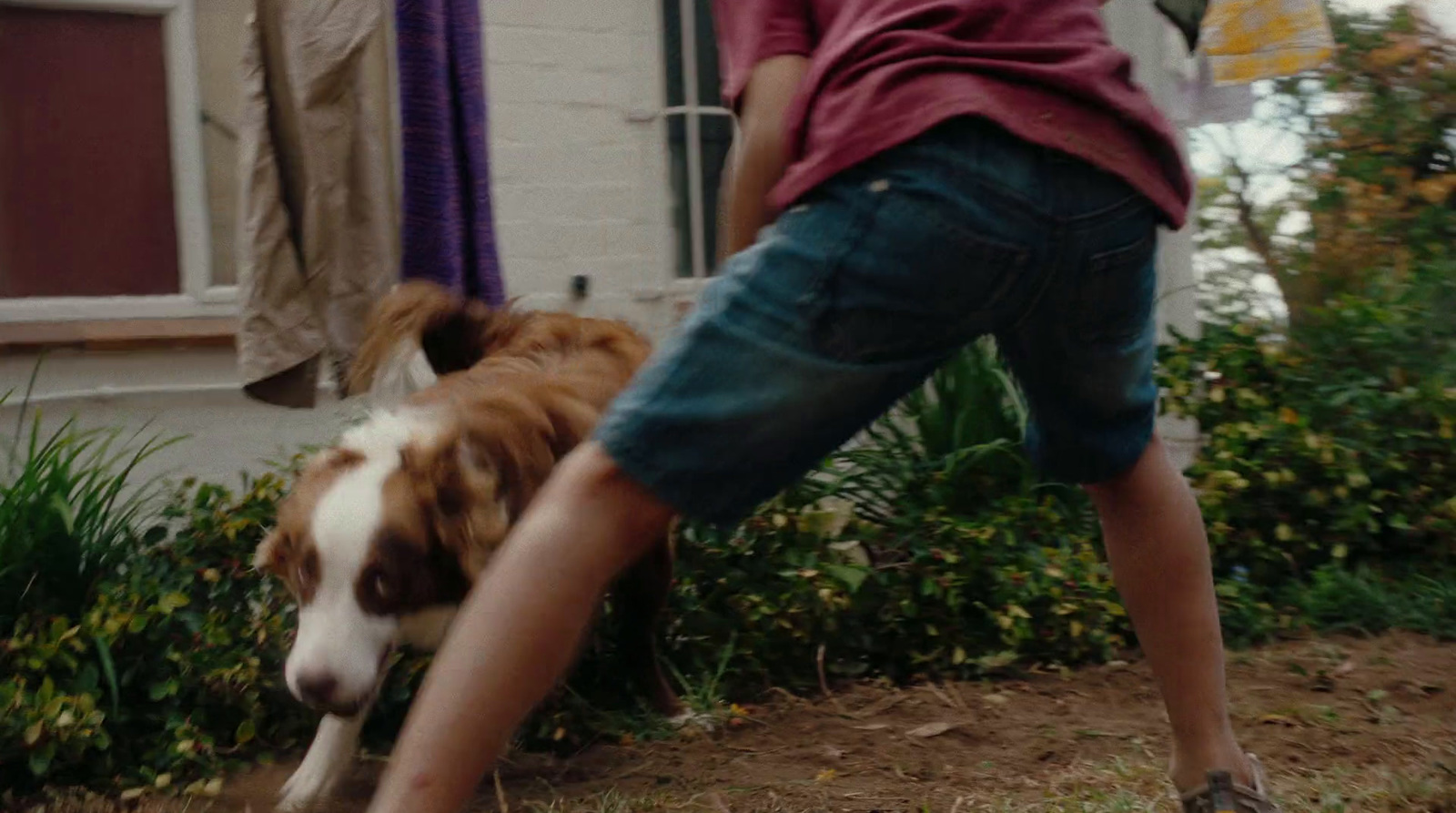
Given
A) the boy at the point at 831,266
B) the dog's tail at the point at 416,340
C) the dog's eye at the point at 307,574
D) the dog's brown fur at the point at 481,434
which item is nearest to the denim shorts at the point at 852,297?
the boy at the point at 831,266

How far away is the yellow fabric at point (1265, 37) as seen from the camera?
4.58 metres

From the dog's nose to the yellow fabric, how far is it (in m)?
3.40

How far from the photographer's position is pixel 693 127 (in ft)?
17.9

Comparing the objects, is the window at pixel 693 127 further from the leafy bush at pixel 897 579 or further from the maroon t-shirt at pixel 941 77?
the maroon t-shirt at pixel 941 77

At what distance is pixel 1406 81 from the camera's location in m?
6.22

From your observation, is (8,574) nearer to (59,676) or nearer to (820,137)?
(59,676)

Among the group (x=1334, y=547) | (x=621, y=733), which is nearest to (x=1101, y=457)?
(x=621, y=733)

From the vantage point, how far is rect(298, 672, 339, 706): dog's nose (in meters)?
2.62

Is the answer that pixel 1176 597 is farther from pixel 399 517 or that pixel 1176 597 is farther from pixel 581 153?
pixel 581 153

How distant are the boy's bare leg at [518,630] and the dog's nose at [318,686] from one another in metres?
0.97

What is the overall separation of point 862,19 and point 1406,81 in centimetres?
530

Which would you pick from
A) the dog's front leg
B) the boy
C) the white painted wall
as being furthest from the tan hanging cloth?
the white painted wall

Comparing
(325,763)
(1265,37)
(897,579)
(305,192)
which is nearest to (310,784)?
(325,763)

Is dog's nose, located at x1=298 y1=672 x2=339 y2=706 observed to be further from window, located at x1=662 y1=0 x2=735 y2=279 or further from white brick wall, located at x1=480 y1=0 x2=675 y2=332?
window, located at x1=662 y1=0 x2=735 y2=279
